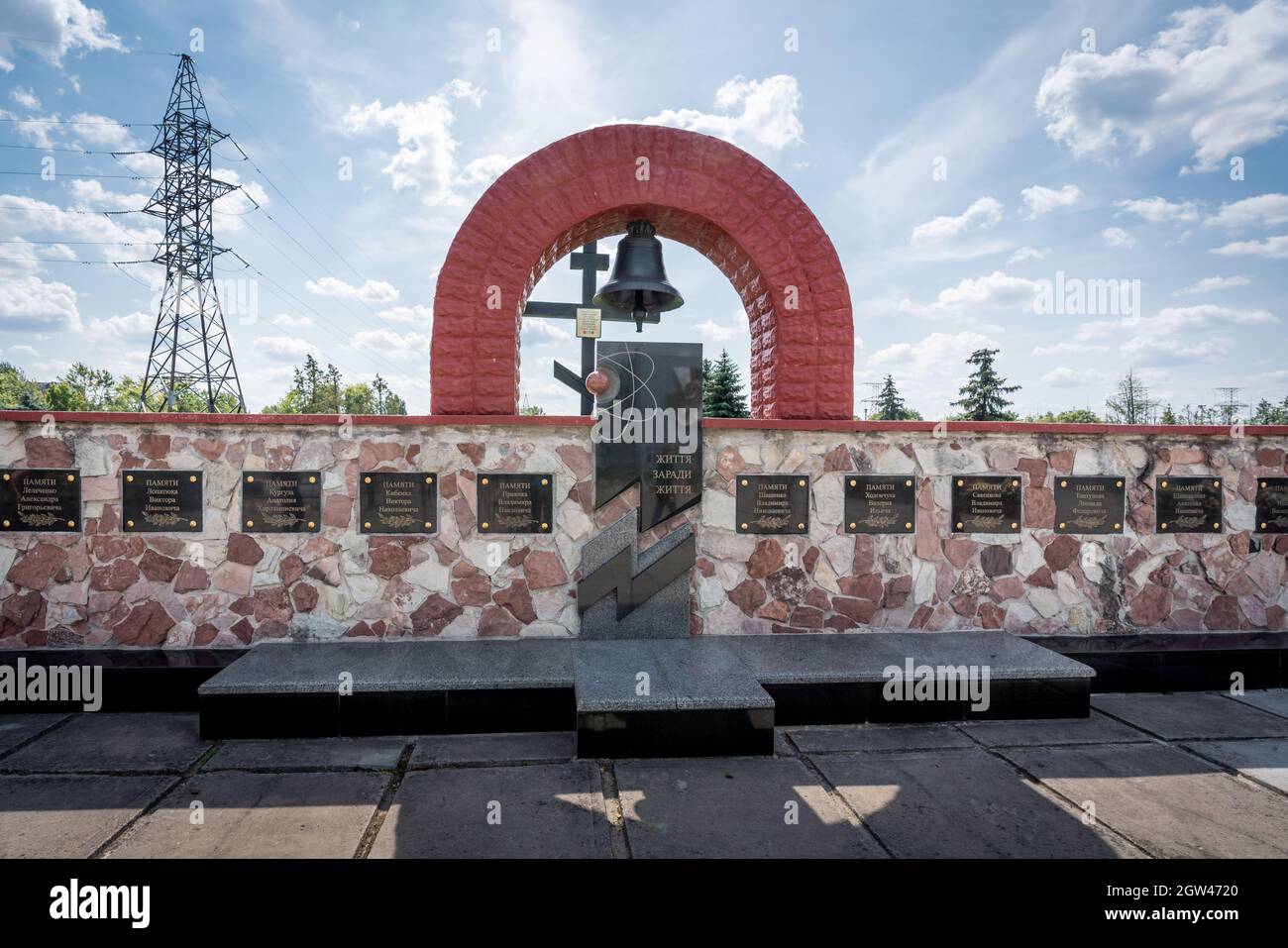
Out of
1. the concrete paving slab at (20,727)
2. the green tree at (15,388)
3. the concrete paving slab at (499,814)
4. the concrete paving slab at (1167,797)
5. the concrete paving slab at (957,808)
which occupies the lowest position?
the concrete paving slab at (1167,797)

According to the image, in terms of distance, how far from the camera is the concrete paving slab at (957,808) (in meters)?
2.85

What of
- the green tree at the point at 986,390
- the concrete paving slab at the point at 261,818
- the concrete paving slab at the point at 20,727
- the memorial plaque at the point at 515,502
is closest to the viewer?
the concrete paving slab at the point at 261,818

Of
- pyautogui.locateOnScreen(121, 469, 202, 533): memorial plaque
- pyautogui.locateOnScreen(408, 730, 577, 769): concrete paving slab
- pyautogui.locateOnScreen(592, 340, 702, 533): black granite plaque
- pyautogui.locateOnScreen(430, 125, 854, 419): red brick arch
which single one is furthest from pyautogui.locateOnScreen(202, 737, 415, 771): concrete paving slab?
pyautogui.locateOnScreen(430, 125, 854, 419): red brick arch

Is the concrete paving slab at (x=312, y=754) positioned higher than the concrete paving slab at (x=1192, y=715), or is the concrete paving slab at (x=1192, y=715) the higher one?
→ the concrete paving slab at (x=312, y=754)

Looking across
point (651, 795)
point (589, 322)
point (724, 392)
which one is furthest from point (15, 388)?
point (651, 795)

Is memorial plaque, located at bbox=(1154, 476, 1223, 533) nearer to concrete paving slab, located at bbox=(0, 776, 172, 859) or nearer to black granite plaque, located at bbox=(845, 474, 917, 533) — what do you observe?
black granite plaque, located at bbox=(845, 474, 917, 533)

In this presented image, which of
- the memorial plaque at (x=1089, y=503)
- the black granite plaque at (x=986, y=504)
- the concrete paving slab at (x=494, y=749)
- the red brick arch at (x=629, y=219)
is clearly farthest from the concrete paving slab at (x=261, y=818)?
the memorial plaque at (x=1089, y=503)

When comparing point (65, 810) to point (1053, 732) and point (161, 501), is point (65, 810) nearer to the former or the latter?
point (161, 501)

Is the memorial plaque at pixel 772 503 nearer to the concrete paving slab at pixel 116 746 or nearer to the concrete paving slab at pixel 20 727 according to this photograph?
the concrete paving slab at pixel 116 746

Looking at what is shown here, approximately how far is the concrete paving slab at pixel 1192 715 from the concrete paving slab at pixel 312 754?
184 inches

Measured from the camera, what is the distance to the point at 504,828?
295 centimetres

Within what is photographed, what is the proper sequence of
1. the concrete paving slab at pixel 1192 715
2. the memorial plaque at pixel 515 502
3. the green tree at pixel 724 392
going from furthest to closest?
the green tree at pixel 724 392, the memorial plaque at pixel 515 502, the concrete paving slab at pixel 1192 715
